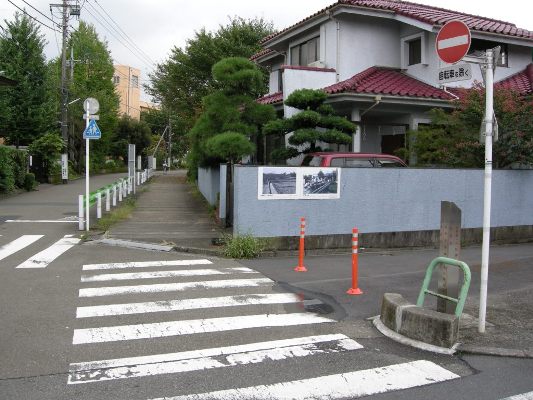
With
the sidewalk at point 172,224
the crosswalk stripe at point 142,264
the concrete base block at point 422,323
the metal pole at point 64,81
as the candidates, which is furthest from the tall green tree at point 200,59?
the concrete base block at point 422,323

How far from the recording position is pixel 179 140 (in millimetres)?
64812

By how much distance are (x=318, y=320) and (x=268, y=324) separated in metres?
0.67

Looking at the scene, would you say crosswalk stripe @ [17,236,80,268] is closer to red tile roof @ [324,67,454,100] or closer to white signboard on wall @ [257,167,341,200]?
white signboard on wall @ [257,167,341,200]

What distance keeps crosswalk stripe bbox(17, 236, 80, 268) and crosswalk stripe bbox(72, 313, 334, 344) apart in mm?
4424

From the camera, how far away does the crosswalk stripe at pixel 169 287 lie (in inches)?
299

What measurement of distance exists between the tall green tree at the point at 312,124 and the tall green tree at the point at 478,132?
2772 millimetres

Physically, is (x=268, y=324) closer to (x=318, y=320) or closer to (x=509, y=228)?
(x=318, y=320)

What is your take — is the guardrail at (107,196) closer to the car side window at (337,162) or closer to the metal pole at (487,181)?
the car side window at (337,162)

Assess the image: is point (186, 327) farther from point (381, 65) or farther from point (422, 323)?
point (381, 65)

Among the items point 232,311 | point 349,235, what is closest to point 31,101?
point 349,235

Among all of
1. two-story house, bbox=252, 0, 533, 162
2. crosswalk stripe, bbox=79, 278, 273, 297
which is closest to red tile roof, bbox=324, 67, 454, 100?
two-story house, bbox=252, 0, 533, 162

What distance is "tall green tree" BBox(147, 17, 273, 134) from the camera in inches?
1220

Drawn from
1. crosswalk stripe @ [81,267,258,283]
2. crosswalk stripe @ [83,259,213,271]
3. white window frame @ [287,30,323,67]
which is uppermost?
white window frame @ [287,30,323,67]

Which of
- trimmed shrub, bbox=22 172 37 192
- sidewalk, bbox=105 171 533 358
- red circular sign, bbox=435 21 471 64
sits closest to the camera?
red circular sign, bbox=435 21 471 64
